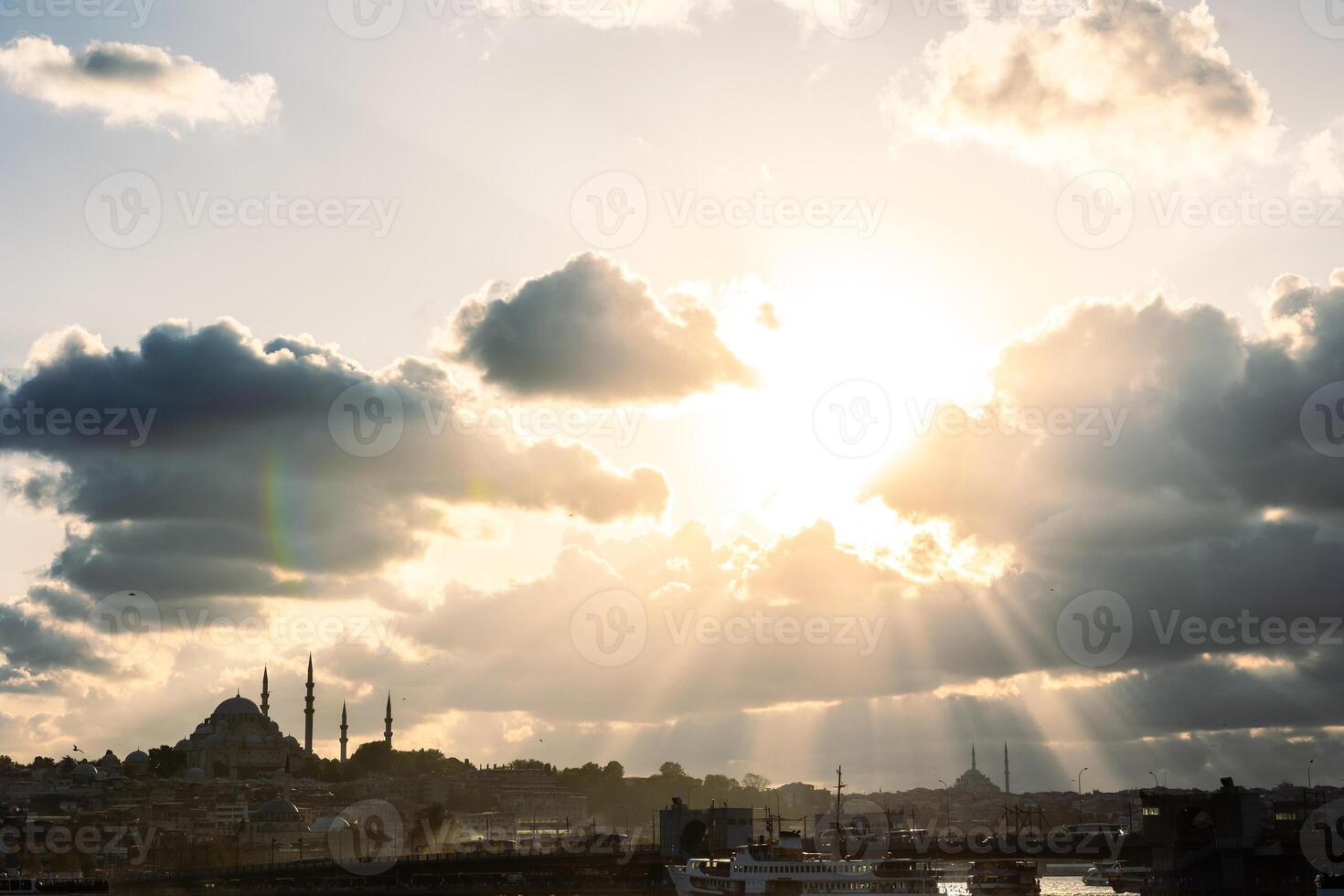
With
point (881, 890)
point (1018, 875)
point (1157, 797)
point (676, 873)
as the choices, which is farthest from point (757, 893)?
point (1018, 875)

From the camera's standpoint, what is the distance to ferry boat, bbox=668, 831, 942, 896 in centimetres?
14825

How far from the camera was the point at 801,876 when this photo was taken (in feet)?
488

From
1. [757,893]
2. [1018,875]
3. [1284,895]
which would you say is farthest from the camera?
[1018,875]

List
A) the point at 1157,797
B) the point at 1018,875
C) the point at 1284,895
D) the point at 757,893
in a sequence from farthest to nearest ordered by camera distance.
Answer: the point at 1018,875, the point at 1157,797, the point at 1284,895, the point at 757,893

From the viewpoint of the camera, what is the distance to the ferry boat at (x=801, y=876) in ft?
486

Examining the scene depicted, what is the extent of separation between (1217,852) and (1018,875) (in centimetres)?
4167

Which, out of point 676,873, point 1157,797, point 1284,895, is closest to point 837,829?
point 676,873

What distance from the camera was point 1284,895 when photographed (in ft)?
524

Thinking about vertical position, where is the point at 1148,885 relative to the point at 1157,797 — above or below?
below

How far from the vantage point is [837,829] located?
571 feet

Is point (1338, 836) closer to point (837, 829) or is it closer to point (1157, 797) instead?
point (1157, 797)

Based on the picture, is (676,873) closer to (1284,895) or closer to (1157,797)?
(1157,797)

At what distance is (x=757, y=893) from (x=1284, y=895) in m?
57.9

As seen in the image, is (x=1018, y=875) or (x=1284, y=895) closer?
(x=1284, y=895)
